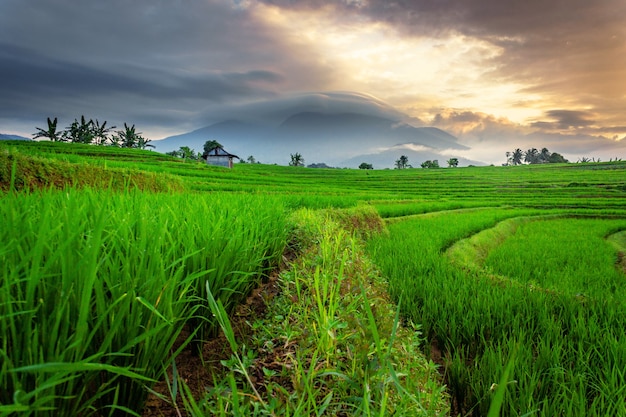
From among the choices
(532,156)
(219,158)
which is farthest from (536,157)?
(219,158)

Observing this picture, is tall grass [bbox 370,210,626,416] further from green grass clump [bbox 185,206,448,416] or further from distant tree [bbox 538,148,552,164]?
distant tree [bbox 538,148,552,164]

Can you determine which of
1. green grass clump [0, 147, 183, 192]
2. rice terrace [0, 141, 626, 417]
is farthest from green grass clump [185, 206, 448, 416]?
green grass clump [0, 147, 183, 192]

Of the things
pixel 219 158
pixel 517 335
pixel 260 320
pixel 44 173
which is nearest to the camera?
pixel 260 320

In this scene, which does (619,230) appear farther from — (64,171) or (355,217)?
(64,171)

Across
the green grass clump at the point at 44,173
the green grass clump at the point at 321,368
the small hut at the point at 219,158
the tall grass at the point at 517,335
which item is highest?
the small hut at the point at 219,158

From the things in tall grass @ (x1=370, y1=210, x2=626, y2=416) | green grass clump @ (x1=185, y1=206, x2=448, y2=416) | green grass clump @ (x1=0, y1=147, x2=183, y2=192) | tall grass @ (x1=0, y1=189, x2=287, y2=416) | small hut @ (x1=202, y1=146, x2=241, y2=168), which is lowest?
tall grass @ (x1=370, y1=210, x2=626, y2=416)

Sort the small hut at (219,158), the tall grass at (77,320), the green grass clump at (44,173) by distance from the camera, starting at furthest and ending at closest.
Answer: the small hut at (219,158) → the green grass clump at (44,173) → the tall grass at (77,320)

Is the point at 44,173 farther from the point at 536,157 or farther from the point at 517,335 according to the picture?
the point at 536,157

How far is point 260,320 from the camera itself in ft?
5.18

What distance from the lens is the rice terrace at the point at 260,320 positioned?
0.73 metres

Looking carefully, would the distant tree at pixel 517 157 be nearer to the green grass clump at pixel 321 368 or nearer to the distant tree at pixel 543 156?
the distant tree at pixel 543 156

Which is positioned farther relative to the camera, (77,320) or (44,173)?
(44,173)

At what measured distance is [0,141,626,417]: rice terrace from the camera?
0.73m

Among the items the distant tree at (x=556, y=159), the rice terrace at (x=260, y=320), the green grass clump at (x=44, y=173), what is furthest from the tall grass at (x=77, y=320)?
the distant tree at (x=556, y=159)
